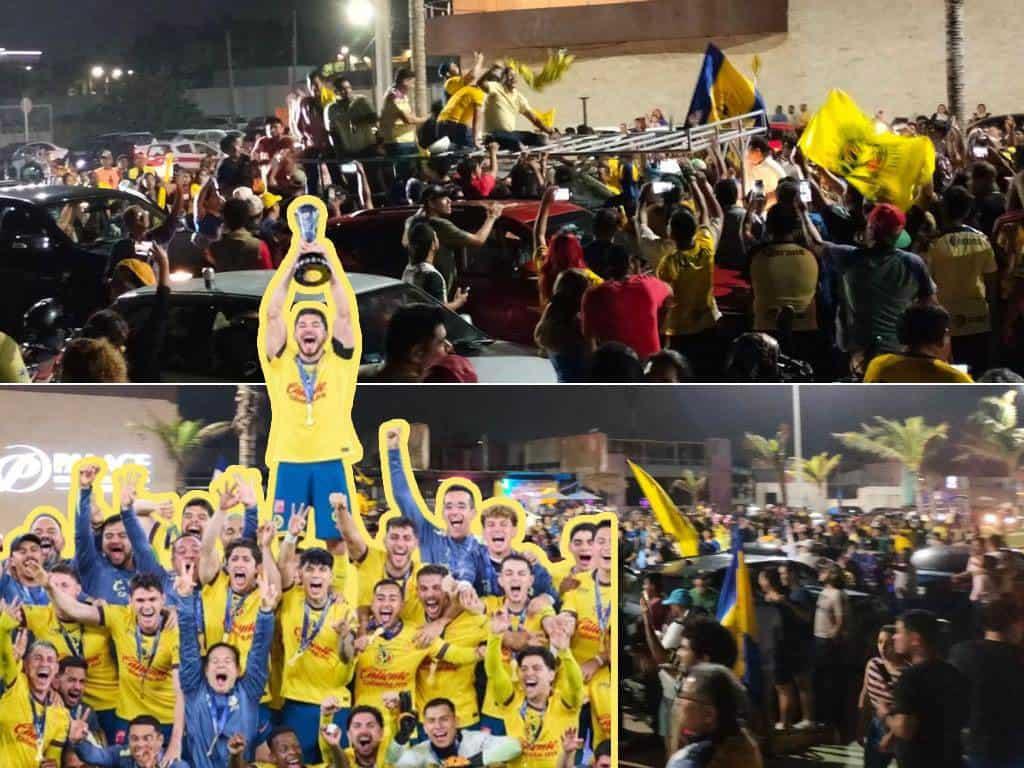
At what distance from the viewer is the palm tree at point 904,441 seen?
426cm

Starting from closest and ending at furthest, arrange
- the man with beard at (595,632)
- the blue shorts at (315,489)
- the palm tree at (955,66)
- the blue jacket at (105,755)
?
the palm tree at (955,66)
the man with beard at (595,632)
the blue shorts at (315,489)
the blue jacket at (105,755)

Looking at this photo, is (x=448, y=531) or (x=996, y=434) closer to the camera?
(x=996, y=434)

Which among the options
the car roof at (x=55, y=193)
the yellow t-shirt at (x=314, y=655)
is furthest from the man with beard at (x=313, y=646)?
the car roof at (x=55, y=193)

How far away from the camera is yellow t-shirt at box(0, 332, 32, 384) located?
465cm

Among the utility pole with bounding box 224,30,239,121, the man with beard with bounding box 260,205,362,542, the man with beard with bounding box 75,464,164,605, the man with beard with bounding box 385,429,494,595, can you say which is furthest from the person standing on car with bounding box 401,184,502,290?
the man with beard with bounding box 75,464,164,605

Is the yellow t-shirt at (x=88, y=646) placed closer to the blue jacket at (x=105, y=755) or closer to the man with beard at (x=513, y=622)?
the blue jacket at (x=105, y=755)

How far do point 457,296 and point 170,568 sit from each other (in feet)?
3.64

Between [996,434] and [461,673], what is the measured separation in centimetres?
156

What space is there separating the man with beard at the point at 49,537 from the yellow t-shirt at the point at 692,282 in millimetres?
1803

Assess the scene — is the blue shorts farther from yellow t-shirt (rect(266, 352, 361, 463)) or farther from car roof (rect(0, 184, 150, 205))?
car roof (rect(0, 184, 150, 205))

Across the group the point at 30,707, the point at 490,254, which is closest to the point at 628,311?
the point at 490,254

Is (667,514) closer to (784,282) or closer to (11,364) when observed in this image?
(784,282)

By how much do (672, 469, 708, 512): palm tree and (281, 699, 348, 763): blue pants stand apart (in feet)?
3.67

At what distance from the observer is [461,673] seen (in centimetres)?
449
